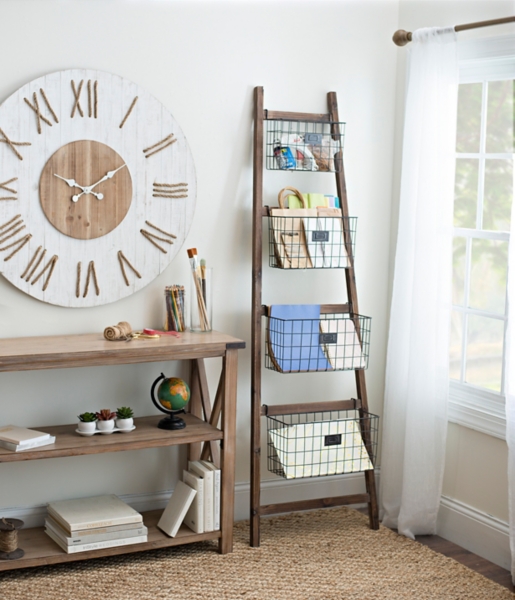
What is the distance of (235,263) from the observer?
130 inches

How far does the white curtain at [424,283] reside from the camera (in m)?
3.08

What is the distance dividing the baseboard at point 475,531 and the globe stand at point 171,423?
1.18m

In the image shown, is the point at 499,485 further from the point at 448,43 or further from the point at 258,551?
the point at 448,43

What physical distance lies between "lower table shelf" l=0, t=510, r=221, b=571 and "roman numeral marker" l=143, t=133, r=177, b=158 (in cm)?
145

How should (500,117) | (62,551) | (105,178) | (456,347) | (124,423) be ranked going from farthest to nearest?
(456,347)
(500,117)
(105,178)
(124,423)
(62,551)

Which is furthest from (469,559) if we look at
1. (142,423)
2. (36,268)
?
(36,268)

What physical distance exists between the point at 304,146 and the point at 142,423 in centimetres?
129

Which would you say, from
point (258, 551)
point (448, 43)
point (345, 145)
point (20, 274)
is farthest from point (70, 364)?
point (448, 43)

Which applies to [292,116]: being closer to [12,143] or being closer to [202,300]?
[202,300]

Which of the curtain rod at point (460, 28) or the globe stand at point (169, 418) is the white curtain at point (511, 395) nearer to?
the curtain rod at point (460, 28)

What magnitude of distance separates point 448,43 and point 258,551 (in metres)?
2.12

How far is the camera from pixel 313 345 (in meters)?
3.16

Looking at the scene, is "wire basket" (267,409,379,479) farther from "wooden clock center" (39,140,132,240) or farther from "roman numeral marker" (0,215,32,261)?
"roman numeral marker" (0,215,32,261)

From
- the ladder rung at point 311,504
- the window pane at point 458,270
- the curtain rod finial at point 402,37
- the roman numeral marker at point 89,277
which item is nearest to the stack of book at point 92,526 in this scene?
the ladder rung at point 311,504
